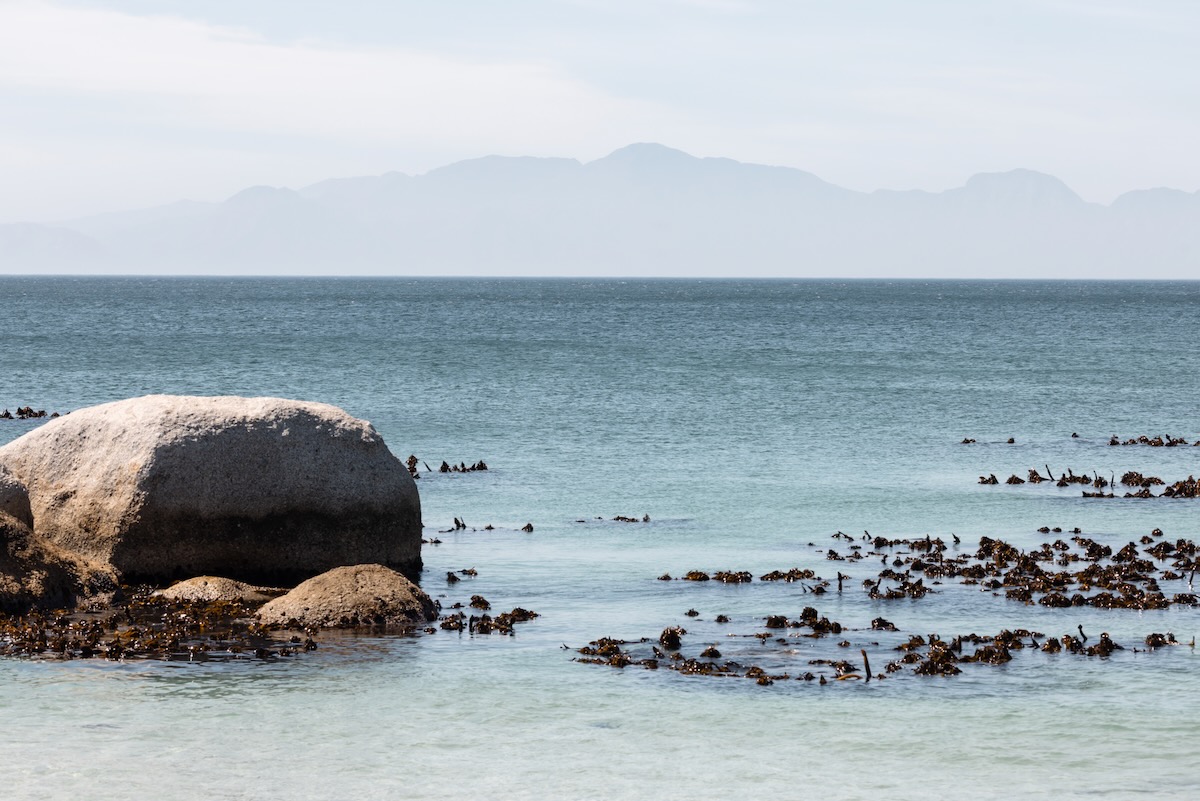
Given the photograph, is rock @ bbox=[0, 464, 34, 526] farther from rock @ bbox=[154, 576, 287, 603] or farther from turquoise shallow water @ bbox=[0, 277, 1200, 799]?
turquoise shallow water @ bbox=[0, 277, 1200, 799]

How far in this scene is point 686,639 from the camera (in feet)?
59.3

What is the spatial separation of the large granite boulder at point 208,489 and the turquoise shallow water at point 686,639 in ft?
6.17

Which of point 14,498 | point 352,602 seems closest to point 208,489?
point 14,498

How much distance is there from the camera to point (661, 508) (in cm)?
2975

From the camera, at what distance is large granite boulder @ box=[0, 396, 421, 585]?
66.9 ft

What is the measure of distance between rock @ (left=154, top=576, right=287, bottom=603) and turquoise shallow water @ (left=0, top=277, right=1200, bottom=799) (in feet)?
9.10

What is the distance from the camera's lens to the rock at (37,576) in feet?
60.7

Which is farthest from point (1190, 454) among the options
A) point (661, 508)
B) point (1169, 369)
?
point (1169, 369)

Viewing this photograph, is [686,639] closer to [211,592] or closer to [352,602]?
[352,602]

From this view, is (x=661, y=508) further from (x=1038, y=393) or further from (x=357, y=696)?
(x=1038, y=393)

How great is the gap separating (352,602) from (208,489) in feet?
11.3

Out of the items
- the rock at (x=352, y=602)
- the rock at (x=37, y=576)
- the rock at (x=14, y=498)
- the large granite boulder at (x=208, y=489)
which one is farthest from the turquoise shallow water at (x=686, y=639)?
the rock at (x=14, y=498)

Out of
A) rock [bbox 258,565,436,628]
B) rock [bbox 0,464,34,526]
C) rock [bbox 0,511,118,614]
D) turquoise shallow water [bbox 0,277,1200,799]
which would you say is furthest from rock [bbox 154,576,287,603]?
turquoise shallow water [bbox 0,277,1200,799]

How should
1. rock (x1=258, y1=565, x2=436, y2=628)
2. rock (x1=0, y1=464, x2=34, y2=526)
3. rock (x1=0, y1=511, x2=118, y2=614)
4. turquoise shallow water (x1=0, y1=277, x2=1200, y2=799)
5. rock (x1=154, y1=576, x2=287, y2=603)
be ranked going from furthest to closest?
rock (x1=0, y1=464, x2=34, y2=526), rock (x1=154, y1=576, x2=287, y2=603), rock (x1=0, y1=511, x2=118, y2=614), rock (x1=258, y1=565, x2=436, y2=628), turquoise shallow water (x1=0, y1=277, x2=1200, y2=799)
